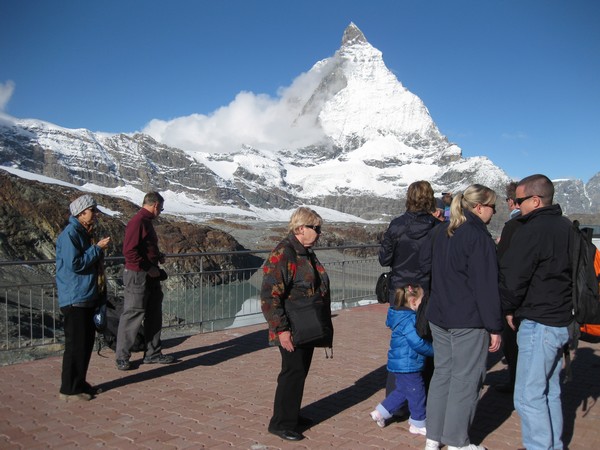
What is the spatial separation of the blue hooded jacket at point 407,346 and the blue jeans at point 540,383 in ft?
2.70

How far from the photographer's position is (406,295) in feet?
14.6

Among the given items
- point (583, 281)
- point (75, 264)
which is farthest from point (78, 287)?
point (583, 281)

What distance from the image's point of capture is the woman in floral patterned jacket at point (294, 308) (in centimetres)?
403

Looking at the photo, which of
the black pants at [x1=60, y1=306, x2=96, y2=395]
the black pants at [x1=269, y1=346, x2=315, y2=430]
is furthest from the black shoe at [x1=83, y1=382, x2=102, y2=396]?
the black pants at [x1=269, y1=346, x2=315, y2=430]

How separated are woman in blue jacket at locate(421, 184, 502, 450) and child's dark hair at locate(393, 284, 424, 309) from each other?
525mm

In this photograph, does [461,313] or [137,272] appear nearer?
[461,313]

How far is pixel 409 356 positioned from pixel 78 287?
302 centimetres

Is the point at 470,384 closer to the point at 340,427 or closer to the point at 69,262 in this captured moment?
the point at 340,427

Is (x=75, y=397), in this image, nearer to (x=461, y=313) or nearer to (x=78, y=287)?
(x=78, y=287)

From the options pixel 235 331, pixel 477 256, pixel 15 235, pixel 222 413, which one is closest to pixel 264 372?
pixel 222 413

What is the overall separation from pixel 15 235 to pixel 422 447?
19197 millimetres

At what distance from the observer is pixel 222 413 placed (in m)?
4.91

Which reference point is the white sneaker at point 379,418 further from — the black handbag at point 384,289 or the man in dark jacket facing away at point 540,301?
the man in dark jacket facing away at point 540,301

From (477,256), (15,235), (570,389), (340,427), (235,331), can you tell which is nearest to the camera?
(477,256)
